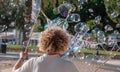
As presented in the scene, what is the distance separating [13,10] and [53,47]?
45.4m

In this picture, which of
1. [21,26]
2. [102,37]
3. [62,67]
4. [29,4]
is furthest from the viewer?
[21,26]

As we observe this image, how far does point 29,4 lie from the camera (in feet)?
73.7

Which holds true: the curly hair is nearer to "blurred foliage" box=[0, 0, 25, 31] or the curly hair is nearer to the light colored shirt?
the light colored shirt

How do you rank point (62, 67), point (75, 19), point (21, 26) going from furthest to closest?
1. point (21, 26)
2. point (75, 19)
3. point (62, 67)

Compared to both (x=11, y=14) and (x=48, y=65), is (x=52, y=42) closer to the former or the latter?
(x=48, y=65)

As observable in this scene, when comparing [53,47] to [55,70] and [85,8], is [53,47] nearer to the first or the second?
[55,70]

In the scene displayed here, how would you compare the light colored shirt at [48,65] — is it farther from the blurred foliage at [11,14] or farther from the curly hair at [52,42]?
the blurred foliage at [11,14]

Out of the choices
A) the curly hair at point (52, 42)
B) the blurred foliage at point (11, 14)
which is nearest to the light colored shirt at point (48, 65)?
the curly hair at point (52, 42)

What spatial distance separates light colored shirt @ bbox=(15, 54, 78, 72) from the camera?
4.23m

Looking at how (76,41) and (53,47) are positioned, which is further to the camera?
(76,41)

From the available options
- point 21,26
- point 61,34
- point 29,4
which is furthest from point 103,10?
point 61,34

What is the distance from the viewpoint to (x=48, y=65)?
14.0 ft

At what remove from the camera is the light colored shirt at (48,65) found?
4.23 metres

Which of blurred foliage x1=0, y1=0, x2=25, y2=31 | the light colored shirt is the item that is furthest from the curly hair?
blurred foliage x1=0, y1=0, x2=25, y2=31
